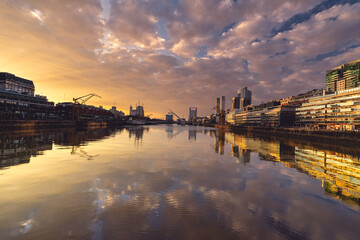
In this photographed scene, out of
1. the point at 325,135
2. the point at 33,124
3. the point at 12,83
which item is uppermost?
the point at 12,83

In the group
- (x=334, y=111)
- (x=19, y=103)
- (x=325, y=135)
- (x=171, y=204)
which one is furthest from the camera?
(x=19, y=103)

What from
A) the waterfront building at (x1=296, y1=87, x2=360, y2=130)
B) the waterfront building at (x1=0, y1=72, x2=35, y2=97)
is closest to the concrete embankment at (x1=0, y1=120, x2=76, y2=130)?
the waterfront building at (x1=0, y1=72, x2=35, y2=97)

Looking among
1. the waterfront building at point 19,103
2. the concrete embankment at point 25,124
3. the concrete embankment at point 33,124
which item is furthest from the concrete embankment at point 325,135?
the waterfront building at point 19,103

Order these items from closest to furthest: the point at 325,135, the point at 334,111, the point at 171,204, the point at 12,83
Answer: the point at 171,204
the point at 325,135
the point at 334,111
the point at 12,83

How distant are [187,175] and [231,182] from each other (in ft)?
14.7

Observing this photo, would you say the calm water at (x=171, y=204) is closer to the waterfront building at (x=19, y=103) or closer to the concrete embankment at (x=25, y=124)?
the concrete embankment at (x=25, y=124)

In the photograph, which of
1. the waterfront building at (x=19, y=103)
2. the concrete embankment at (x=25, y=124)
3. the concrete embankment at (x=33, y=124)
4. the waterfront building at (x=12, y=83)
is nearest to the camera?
the concrete embankment at (x=25, y=124)

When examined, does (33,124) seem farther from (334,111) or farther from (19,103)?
(334,111)

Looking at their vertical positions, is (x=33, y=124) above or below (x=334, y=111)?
below

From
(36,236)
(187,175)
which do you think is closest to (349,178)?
(187,175)

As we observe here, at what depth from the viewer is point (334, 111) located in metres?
113

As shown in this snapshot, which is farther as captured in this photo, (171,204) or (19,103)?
(19,103)

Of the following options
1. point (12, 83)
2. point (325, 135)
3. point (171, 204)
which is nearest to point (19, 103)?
point (12, 83)

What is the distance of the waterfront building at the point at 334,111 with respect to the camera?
98.4 m
